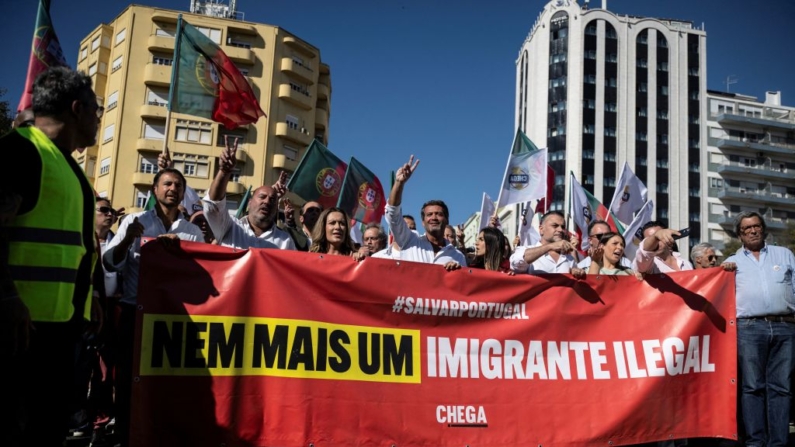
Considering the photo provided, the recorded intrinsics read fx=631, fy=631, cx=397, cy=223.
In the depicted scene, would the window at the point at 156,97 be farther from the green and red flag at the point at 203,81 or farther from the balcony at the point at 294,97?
the green and red flag at the point at 203,81

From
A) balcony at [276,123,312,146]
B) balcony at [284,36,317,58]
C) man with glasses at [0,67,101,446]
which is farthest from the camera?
balcony at [284,36,317,58]

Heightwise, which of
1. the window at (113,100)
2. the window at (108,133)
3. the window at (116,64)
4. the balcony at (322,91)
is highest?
the balcony at (322,91)

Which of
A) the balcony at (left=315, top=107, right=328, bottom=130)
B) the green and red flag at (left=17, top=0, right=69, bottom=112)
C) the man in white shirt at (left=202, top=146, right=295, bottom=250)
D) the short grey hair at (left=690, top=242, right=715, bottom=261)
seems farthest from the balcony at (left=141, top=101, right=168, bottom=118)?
the short grey hair at (left=690, top=242, right=715, bottom=261)

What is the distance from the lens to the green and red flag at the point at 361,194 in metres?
11.9

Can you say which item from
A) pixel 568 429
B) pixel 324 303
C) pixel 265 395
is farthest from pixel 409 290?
pixel 568 429

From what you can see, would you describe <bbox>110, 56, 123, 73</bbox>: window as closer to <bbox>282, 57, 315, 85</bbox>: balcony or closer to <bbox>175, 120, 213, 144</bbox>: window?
<bbox>175, 120, 213, 144</bbox>: window

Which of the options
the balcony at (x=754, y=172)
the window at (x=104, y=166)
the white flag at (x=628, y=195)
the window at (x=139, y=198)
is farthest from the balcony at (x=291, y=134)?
the balcony at (x=754, y=172)

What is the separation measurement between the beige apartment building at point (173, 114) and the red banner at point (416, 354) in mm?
41063

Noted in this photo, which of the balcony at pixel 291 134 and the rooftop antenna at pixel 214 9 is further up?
the rooftop antenna at pixel 214 9

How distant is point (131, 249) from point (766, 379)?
570 centimetres

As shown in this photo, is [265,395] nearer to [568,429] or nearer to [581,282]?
[568,429]

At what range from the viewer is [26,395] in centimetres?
273

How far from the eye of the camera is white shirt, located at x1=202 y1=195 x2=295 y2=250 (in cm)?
547

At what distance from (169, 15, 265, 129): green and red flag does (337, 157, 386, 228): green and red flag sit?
275cm
